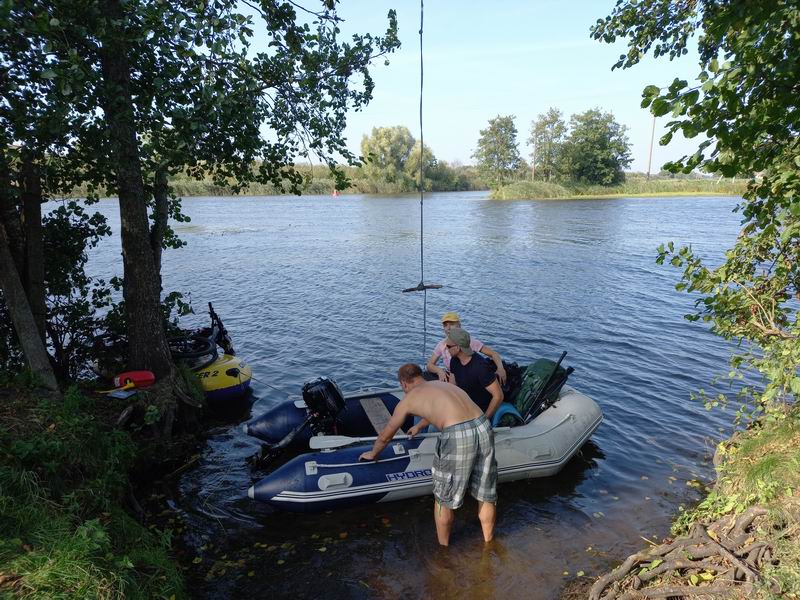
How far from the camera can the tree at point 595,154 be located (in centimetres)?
7269

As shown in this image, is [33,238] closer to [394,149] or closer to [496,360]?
[496,360]

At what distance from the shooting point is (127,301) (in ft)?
24.0

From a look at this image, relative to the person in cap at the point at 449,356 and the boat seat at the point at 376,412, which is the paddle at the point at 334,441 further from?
the person in cap at the point at 449,356

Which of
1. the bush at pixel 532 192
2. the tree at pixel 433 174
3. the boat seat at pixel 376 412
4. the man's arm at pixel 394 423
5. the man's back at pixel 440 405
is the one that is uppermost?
the tree at pixel 433 174

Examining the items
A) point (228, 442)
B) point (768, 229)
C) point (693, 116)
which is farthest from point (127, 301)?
point (768, 229)

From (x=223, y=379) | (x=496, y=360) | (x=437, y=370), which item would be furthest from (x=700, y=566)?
(x=223, y=379)

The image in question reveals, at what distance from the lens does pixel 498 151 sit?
86.2 m

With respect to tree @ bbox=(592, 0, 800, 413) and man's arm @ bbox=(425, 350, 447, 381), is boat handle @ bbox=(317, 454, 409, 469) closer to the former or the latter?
man's arm @ bbox=(425, 350, 447, 381)

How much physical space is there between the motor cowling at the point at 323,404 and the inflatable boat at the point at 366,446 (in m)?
0.01

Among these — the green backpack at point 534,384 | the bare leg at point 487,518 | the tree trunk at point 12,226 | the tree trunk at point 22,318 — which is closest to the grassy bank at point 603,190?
the green backpack at point 534,384

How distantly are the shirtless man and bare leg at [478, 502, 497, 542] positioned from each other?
0.39ft

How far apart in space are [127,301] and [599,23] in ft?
24.6

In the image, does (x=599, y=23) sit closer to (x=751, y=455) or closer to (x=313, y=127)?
(x=313, y=127)

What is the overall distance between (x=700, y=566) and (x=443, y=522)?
7.83ft
